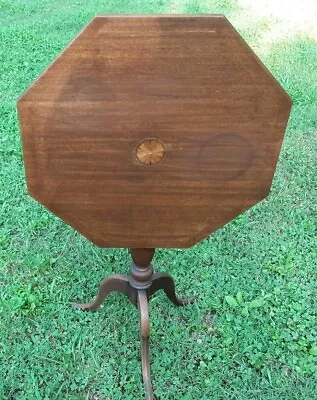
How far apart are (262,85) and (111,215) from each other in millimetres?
670

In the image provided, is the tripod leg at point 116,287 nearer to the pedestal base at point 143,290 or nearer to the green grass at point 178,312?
the pedestal base at point 143,290

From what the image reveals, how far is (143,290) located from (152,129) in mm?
924

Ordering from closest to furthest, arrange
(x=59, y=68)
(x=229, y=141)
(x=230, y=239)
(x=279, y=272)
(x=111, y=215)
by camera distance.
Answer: (x=59, y=68) < (x=229, y=141) < (x=111, y=215) < (x=279, y=272) < (x=230, y=239)

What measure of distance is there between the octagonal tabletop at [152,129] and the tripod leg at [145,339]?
0.42 metres

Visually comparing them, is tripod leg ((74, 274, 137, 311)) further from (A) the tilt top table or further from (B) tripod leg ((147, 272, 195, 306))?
(A) the tilt top table

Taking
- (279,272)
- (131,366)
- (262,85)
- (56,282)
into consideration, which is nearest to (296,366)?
(279,272)

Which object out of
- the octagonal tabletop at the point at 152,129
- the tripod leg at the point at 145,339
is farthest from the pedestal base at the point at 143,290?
the octagonal tabletop at the point at 152,129

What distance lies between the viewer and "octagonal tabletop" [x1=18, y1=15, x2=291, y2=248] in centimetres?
140

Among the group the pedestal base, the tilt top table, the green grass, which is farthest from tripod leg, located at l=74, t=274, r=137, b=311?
the tilt top table

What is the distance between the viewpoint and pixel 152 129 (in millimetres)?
1545

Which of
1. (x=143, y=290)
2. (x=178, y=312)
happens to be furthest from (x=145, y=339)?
(x=178, y=312)

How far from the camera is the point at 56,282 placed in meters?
2.61

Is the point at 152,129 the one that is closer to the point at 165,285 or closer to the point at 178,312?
the point at 165,285

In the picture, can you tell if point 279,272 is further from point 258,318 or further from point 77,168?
point 77,168
